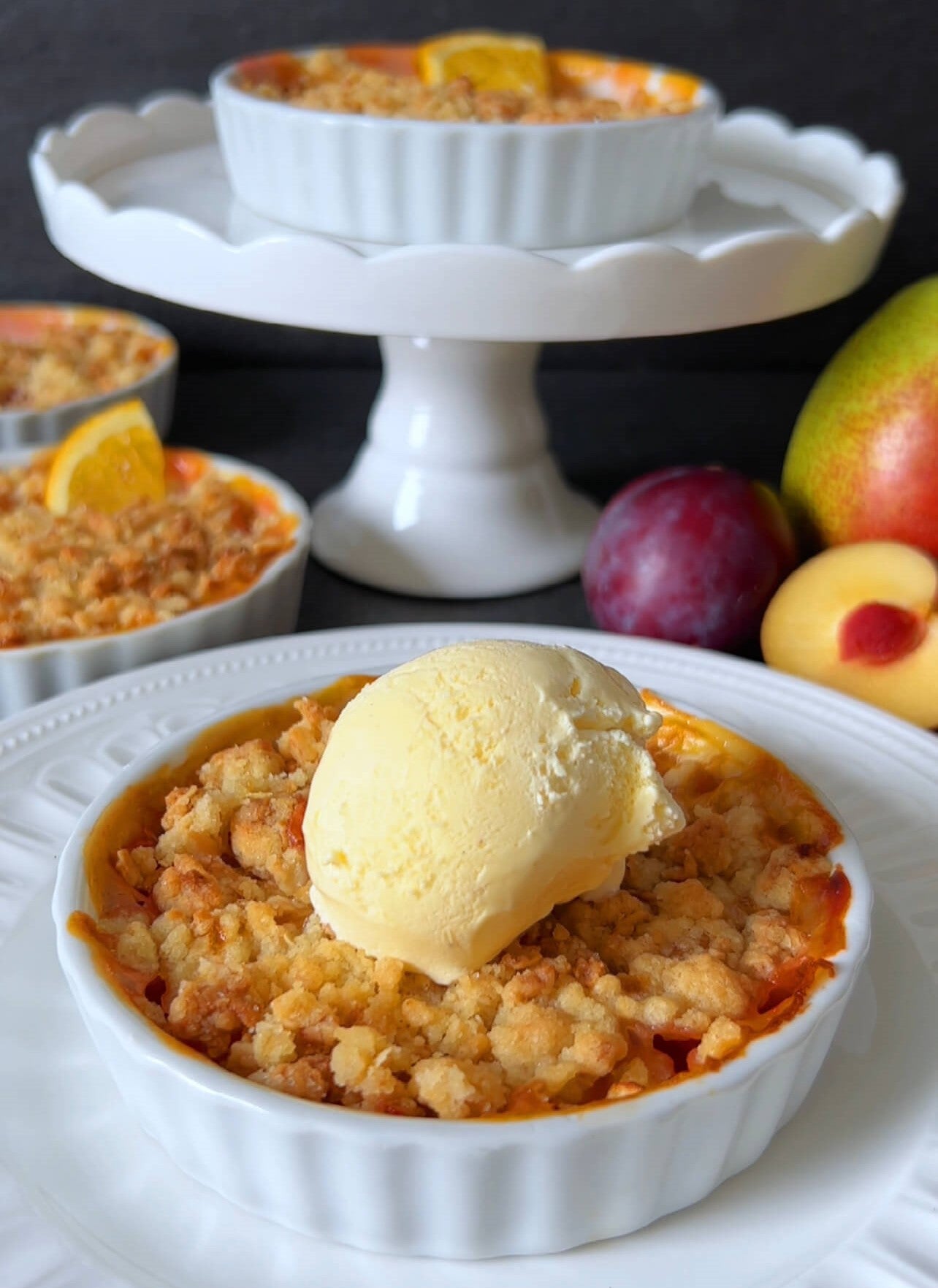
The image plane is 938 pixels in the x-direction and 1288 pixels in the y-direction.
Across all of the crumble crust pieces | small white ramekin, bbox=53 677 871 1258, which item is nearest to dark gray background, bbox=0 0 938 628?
the crumble crust pieces

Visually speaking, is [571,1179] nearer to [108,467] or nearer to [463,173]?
[463,173]

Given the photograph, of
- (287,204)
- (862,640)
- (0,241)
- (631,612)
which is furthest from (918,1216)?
(0,241)

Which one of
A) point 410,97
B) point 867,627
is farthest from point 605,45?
point 867,627

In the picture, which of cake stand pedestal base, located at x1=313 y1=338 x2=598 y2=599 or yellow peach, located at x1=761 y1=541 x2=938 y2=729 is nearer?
yellow peach, located at x1=761 y1=541 x2=938 y2=729

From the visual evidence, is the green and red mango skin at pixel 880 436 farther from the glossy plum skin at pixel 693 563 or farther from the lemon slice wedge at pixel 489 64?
the lemon slice wedge at pixel 489 64

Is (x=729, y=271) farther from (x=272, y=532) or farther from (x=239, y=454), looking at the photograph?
(x=239, y=454)

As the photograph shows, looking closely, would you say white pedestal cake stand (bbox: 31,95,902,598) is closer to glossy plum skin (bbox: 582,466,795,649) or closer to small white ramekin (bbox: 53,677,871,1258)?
glossy plum skin (bbox: 582,466,795,649)
